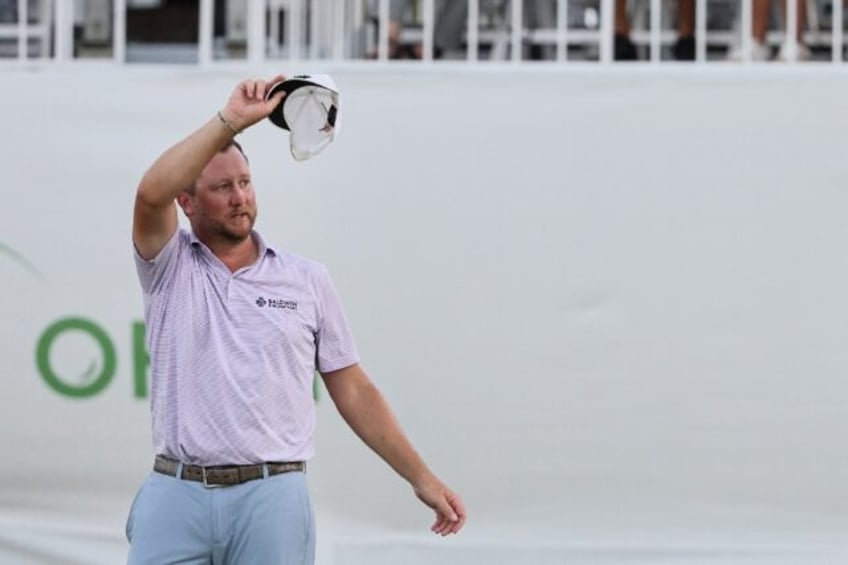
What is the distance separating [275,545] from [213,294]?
62 centimetres

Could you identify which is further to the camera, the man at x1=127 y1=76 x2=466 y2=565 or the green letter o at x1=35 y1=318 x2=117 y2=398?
the green letter o at x1=35 y1=318 x2=117 y2=398

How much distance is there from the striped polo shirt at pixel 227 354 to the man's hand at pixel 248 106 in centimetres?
46

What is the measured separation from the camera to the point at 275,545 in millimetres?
4488

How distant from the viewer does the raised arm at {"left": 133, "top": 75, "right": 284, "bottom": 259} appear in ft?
13.9

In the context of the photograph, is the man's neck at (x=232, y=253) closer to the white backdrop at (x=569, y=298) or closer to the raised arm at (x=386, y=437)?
the raised arm at (x=386, y=437)

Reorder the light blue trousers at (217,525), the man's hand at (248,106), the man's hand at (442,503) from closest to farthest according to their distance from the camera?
1. the man's hand at (248,106)
2. the light blue trousers at (217,525)
3. the man's hand at (442,503)

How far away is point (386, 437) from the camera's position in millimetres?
4777

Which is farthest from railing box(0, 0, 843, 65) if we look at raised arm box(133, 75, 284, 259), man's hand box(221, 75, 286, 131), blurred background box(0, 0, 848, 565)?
man's hand box(221, 75, 286, 131)

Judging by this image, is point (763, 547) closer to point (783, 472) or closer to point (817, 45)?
point (783, 472)

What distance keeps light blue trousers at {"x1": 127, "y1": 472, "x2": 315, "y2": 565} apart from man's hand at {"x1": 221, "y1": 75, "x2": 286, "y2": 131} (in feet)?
Result: 2.87

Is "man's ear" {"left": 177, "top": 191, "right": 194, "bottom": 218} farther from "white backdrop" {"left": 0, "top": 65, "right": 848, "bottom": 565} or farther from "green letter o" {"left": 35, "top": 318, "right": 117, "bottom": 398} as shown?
"green letter o" {"left": 35, "top": 318, "right": 117, "bottom": 398}

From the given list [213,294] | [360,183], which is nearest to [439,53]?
[360,183]

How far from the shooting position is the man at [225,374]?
449 cm

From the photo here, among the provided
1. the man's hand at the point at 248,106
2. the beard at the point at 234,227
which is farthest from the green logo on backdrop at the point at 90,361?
the man's hand at the point at 248,106
